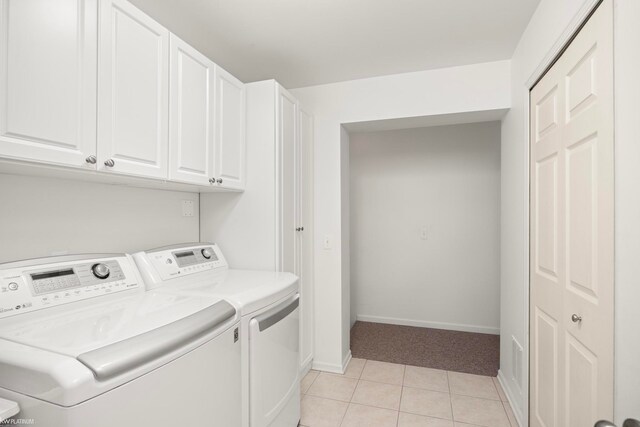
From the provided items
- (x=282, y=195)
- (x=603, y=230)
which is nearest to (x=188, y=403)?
(x=282, y=195)

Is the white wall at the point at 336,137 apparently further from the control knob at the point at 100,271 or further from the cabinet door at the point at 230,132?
the control knob at the point at 100,271

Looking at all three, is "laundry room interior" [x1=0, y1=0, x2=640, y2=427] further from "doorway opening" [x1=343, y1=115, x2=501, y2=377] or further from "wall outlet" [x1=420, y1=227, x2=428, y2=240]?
"wall outlet" [x1=420, y1=227, x2=428, y2=240]

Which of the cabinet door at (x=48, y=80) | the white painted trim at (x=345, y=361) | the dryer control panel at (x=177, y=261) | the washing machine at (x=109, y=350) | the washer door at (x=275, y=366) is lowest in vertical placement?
the white painted trim at (x=345, y=361)

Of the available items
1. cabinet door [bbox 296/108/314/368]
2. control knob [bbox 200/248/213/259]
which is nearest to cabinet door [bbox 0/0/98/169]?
control knob [bbox 200/248/213/259]

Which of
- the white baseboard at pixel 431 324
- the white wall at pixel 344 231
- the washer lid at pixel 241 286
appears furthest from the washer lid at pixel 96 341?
the white baseboard at pixel 431 324

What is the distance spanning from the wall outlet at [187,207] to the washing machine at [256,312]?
0.87 ft

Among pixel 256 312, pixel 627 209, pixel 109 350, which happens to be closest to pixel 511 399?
pixel 627 209

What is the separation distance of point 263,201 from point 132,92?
940 millimetres

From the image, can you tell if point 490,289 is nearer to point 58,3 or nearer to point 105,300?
point 105,300

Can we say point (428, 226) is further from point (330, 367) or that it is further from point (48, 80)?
point (48, 80)

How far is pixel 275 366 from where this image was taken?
4.94 ft

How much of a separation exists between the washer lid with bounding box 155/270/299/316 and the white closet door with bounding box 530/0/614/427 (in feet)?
4.20

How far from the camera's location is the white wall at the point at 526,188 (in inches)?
35.0

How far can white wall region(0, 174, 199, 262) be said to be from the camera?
3.99ft
